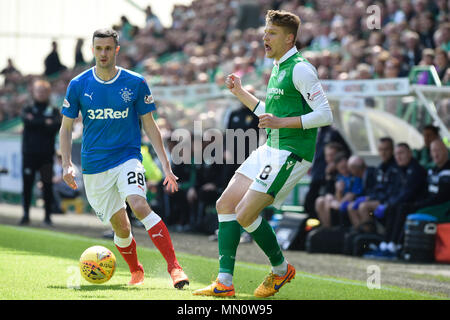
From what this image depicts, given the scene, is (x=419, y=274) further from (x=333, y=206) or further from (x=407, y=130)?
(x=407, y=130)

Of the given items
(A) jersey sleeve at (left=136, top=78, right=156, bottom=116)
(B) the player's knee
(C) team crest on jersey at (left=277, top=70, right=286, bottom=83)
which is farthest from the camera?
(A) jersey sleeve at (left=136, top=78, right=156, bottom=116)

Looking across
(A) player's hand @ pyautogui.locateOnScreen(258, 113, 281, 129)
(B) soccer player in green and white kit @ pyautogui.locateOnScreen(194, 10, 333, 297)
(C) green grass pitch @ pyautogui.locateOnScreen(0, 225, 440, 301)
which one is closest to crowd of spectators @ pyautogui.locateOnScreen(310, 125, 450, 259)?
(C) green grass pitch @ pyautogui.locateOnScreen(0, 225, 440, 301)

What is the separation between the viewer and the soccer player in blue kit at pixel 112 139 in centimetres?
755

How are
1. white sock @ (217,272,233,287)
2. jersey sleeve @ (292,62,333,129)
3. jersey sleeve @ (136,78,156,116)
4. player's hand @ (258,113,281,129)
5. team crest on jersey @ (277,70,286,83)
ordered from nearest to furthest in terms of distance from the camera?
1. player's hand @ (258,113,281,129)
2. jersey sleeve @ (292,62,333,129)
3. white sock @ (217,272,233,287)
4. team crest on jersey @ (277,70,286,83)
5. jersey sleeve @ (136,78,156,116)

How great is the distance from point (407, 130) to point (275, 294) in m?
7.21

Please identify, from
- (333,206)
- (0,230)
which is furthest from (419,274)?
(0,230)

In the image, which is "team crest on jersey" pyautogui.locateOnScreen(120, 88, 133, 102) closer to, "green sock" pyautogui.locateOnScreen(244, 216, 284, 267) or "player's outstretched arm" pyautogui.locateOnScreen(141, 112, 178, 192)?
"player's outstretched arm" pyautogui.locateOnScreen(141, 112, 178, 192)

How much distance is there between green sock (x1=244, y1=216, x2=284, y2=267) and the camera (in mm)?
7203

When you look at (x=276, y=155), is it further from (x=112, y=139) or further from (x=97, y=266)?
(x=97, y=266)

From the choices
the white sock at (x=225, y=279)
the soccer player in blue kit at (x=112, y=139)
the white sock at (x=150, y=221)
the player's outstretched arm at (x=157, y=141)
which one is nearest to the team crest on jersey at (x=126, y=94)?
the soccer player in blue kit at (x=112, y=139)

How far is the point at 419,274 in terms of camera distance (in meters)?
10.6

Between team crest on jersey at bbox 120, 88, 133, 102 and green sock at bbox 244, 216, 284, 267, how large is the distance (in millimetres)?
1658

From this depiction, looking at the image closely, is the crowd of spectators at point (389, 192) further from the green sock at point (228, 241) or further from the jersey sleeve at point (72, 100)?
the jersey sleeve at point (72, 100)

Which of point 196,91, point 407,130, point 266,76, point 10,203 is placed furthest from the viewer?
point 10,203
